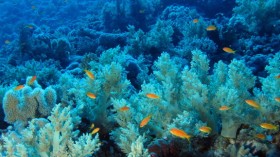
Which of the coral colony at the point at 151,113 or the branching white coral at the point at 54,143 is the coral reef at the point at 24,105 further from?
the branching white coral at the point at 54,143

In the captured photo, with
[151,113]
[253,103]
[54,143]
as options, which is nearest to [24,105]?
[54,143]

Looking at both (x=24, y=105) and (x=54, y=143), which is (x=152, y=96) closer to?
(x=54, y=143)

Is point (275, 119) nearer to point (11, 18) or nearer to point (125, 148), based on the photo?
point (125, 148)

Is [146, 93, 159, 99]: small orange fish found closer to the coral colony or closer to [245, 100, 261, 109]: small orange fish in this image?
the coral colony

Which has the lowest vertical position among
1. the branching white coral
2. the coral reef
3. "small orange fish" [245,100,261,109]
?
the coral reef

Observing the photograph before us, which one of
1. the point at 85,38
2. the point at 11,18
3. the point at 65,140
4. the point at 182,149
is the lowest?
the point at 11,18

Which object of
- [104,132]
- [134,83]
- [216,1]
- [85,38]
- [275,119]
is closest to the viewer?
[275,119]

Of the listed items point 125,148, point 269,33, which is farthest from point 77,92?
point 269,33

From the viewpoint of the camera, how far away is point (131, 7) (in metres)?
16.2

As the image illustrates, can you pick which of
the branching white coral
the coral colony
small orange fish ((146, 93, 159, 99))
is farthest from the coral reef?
small orange fish ((146, 93, 159, 99))

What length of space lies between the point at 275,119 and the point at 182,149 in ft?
5.04

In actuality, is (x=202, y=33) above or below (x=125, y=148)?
below

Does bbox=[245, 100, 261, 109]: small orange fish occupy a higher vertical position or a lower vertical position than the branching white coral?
lower

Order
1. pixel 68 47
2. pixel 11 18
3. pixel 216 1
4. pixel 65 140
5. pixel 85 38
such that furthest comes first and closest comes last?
pixel 11 18
pixel 216 1
pixel 85 38
pixel 68 47
pixel 65 140
